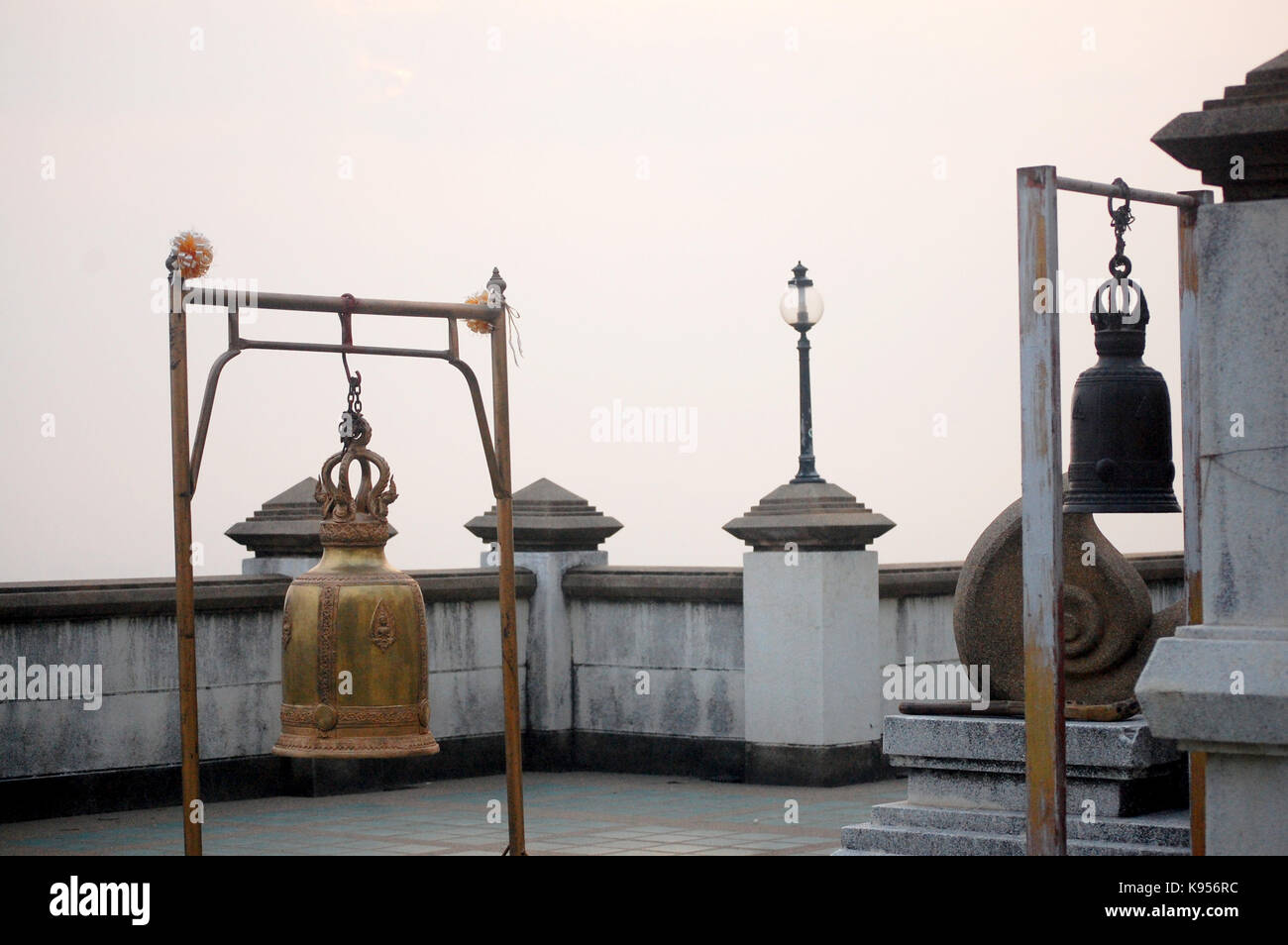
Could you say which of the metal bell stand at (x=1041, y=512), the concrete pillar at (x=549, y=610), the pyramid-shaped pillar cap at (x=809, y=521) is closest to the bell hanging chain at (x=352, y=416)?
the metal bell stand at (x=1041, y=512)

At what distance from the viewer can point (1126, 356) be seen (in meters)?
8.23

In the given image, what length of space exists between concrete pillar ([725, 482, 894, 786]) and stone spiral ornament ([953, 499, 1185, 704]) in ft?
16.4

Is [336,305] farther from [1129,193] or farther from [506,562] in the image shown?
[1129,193]

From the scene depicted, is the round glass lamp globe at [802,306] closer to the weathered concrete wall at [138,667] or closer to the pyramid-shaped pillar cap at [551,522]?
the pyramid-shaped pillar cap at [551,522]

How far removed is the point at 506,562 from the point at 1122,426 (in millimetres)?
2685

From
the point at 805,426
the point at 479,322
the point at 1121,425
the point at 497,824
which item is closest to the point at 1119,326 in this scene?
the point at 1121,425

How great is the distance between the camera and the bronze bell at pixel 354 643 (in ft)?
24.0

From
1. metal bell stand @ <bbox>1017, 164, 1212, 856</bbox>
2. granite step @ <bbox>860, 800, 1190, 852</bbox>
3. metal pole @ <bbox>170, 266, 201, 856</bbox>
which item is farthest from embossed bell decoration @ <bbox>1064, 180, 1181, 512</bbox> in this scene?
metal pole @ <bbox>170, 266, 201, 856</bbox>

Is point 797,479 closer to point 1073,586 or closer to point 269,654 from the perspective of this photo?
point 269,654

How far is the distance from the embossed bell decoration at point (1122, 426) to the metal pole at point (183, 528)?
3.66m

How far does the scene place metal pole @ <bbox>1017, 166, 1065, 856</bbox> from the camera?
685cm

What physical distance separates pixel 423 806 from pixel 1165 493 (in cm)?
783
